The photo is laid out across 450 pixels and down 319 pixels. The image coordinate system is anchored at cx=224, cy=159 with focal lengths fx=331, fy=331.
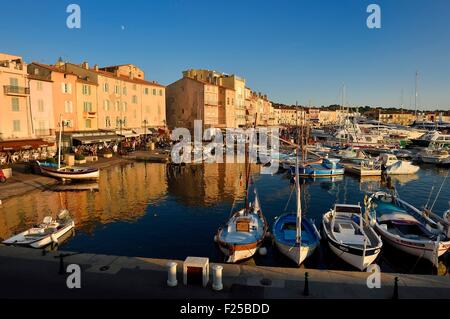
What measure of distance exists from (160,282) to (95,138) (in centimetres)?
4954

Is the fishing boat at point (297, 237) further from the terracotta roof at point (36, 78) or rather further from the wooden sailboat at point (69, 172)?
the terracotta roof at point (36, 78)

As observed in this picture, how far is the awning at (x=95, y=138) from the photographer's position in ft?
178

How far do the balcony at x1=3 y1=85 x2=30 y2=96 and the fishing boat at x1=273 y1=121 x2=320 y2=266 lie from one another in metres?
40.7

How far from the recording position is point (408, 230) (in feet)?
72.8

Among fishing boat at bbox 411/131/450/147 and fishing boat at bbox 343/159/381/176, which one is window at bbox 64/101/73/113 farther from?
fishing boat at bbox 411/131/450/147

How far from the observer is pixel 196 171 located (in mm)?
50281

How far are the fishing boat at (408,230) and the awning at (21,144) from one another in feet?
133

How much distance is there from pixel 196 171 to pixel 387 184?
1054 inches

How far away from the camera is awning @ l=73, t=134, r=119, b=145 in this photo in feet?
178

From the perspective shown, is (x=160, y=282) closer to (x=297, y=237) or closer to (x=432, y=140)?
(x=297, y=237)

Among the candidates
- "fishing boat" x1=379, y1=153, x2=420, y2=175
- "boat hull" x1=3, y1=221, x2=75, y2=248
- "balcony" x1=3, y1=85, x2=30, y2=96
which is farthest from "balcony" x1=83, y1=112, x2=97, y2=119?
"fishing boat" x1=379, y1=153, x2=420, y2=175

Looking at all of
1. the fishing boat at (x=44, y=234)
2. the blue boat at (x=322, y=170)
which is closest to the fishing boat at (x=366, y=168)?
the blue boat at (x=322, y=170)

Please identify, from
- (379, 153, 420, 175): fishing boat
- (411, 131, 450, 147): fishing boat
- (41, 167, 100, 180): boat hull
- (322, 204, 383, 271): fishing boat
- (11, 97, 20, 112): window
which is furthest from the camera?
(411, 131, 450, 147): fishing boat
